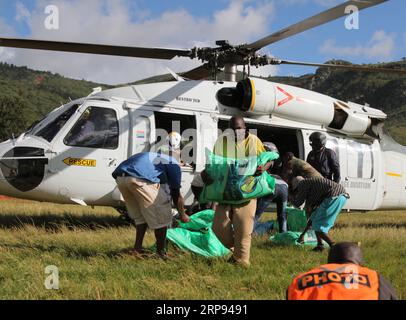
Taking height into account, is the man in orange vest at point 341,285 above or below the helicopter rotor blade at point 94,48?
below

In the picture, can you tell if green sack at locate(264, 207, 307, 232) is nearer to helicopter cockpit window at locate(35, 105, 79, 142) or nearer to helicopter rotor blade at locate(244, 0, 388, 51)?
helicopter rotor blade at locate(244, 0, 388, 51)

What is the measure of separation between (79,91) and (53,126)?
164 m

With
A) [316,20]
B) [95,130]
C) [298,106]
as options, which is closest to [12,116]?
[95,130]

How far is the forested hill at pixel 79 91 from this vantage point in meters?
61.8

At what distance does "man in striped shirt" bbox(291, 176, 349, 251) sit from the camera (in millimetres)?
6910

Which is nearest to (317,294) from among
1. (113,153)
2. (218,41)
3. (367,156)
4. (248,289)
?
(248,289)

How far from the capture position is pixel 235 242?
567cm

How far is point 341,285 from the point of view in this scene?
2.67 meters

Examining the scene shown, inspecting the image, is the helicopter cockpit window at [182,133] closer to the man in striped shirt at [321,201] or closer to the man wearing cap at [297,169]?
the man wearing cap at [297,169]

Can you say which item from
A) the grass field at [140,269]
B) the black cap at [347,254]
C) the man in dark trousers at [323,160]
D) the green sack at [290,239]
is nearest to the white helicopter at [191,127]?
the grass field at [140,269]

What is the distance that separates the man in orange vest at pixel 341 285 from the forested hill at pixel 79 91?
59.6 meters

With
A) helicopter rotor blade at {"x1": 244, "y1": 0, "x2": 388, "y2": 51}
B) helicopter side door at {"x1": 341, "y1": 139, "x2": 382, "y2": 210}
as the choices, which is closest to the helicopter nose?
helicopter rotor blade at {"x1": 244, "y1": 0, "x2": 388, "y2": 51}

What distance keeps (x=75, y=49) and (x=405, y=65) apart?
154877mm

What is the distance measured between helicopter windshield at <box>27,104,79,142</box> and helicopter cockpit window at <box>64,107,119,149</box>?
23cm
